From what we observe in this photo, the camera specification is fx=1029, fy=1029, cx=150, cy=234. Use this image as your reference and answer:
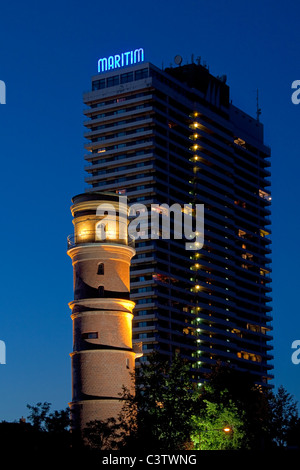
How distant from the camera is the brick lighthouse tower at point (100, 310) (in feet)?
289

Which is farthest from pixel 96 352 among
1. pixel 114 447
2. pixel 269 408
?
pixel 269 408

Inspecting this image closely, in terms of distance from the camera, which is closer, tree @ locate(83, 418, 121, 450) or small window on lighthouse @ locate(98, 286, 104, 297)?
tree @ locate(83, 418, 121, 450)

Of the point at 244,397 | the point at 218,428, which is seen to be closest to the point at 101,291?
the point at 218,428

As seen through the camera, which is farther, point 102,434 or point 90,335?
point 90,335

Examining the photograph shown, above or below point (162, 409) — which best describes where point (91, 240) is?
above

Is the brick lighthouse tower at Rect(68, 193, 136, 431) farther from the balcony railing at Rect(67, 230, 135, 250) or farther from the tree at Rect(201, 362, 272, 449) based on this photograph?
the tree at Rect(201, 362, 272, 449)

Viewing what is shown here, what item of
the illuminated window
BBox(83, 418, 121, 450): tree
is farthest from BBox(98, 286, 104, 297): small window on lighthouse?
BBox(83, 418, 121, 450): tree

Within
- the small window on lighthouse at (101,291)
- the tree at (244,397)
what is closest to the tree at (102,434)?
the small window on lighthouse at (101,291)

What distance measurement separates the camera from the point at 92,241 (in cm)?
9025

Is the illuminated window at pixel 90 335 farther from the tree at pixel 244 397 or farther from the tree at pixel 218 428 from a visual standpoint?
the tree at pixel 244 397

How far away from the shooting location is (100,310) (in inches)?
3499

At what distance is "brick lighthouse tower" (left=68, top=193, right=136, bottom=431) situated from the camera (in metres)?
88.1

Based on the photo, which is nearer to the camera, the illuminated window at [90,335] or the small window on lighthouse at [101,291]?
the illuminated window at [90,335]

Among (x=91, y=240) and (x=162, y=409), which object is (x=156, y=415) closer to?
(x=162, y=409)
